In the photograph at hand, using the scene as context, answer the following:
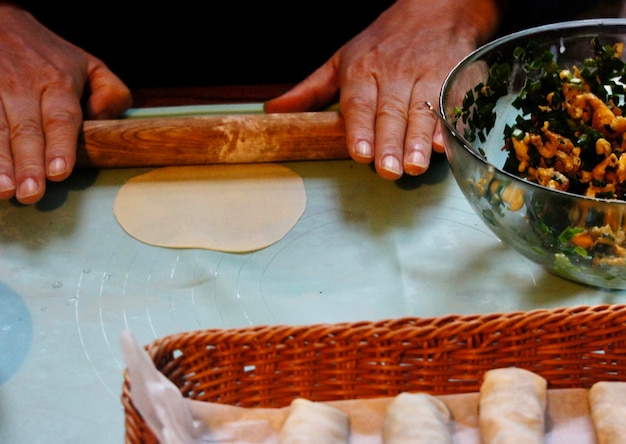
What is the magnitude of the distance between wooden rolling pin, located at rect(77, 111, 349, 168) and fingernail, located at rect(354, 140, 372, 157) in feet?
0.20

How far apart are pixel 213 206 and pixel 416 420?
24.0 inches

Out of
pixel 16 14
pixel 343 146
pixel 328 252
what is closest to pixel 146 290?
pixel 328 252

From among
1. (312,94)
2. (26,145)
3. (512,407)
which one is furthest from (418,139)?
(26,145)

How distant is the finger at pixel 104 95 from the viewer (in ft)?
4.82

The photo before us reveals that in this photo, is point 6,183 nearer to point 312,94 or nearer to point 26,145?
point 26,145

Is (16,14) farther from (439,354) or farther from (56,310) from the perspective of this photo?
(439,354)

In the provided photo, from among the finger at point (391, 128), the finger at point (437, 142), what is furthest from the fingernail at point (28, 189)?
the finger at point (437, 142)

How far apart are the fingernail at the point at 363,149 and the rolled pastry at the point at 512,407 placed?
20.5 inches

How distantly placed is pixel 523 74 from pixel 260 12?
799 millimetres

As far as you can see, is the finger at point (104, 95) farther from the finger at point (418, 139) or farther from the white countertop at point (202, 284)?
the finger at point (418, 139)

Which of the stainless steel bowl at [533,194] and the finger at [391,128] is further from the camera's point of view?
the finger at [391,128]

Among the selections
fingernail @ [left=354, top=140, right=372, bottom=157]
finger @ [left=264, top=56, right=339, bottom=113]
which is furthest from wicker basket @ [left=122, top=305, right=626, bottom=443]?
finger @ [left=264, top=56, right=339, bottom=113]

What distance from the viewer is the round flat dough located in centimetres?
121

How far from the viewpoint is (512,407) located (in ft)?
2.64
